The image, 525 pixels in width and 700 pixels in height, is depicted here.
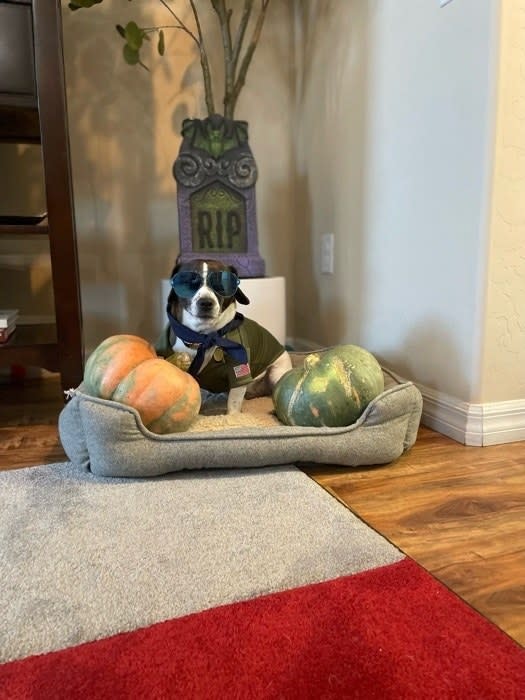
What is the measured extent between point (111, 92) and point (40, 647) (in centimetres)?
171

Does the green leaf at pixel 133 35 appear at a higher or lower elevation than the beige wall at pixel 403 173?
higher

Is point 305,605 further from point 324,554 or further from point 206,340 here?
point 206,340

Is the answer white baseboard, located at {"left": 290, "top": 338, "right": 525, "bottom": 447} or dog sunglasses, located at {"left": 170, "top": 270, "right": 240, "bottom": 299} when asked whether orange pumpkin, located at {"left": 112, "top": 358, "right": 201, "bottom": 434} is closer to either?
dog sunglasses, located at {"left": 170, "top": 270, "right": 240, "bottom": 299}

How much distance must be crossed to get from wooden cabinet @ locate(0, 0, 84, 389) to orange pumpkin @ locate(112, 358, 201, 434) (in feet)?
1.14

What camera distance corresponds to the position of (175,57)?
72.2 inches

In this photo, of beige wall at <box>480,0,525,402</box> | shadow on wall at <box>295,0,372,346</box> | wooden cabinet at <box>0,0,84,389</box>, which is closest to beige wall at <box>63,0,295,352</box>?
shadow on wall at <box>295,0,372,346</box>

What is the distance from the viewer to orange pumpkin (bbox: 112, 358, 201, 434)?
1.02 metres

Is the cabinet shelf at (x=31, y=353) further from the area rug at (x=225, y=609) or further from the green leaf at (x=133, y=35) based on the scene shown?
the green leaf at (x=133, y=35)

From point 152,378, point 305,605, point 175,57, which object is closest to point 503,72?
point 152,378

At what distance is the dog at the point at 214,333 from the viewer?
1.18 meters

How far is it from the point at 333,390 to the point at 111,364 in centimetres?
44

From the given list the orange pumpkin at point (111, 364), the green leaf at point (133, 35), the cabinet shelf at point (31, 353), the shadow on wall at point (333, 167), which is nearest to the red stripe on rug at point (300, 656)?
the orange pumpkin at point (111, 364)

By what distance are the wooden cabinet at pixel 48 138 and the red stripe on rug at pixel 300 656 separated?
85 cm

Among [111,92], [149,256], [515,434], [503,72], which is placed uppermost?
[111,92]
